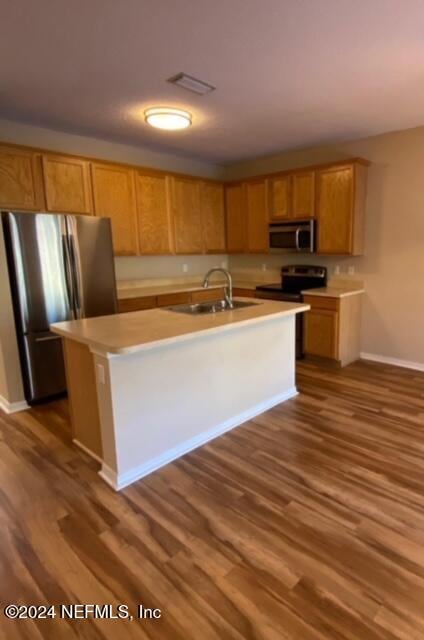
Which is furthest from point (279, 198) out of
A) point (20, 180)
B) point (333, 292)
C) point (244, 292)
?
point (20, 180)

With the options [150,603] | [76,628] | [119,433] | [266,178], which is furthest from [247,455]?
[266,178]

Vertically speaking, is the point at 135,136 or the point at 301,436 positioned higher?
the point at 135,136

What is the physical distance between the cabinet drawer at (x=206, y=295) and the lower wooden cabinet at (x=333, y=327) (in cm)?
127

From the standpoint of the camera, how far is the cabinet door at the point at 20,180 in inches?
129

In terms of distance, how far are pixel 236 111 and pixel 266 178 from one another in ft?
5.33

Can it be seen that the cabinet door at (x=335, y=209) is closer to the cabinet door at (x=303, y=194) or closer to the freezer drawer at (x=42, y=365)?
the cabinet door at (x=303, y=194)

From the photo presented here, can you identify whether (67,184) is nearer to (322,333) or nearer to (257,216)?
(257,216)

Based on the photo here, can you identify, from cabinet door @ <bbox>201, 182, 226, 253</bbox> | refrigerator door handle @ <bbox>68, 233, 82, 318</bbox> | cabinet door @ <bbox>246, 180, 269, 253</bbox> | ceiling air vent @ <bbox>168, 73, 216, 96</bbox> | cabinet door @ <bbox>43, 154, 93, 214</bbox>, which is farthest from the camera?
cabinet door @ <bbox>201, 182, 226, 253</bbox>

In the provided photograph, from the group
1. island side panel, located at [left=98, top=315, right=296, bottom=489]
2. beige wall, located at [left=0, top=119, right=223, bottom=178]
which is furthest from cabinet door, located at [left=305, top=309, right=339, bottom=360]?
beige wall, located at [left=0, top=119, right=223, bottom=178]

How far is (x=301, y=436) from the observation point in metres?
2.74

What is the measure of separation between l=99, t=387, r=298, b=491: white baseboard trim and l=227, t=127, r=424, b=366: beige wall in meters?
1.94

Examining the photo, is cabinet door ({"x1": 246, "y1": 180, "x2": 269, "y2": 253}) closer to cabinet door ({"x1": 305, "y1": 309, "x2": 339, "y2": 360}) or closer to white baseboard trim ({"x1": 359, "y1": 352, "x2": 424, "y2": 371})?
cabinet door ({"x1": 305, "y1": 309, "x2": 339, "y2": 360})

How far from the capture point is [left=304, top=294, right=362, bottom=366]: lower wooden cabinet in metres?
4.21

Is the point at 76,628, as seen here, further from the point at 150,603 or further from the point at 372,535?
the point at 372,535
